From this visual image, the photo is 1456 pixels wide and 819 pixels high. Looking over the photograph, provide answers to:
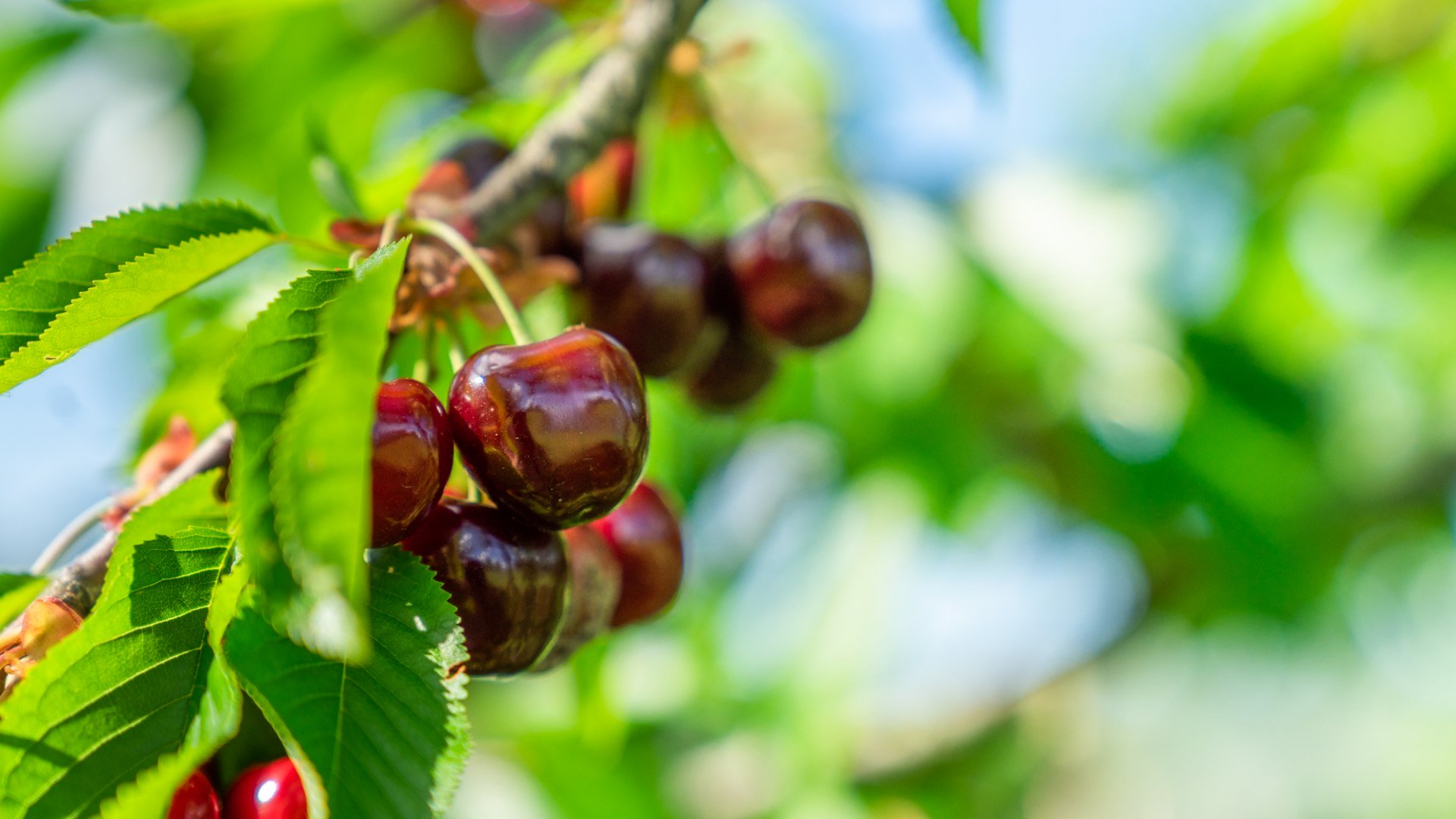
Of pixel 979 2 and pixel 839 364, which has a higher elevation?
pixel 979 2

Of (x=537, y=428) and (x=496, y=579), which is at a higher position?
(x=537, y=428)

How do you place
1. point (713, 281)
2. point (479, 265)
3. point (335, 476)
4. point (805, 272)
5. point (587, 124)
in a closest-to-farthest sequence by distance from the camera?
1. point (335, 476)
2. point (479, 265)
3. point (587, 124)
4. point (805, 272)
5. point (713, 281)

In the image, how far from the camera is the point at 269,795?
94 centimetres

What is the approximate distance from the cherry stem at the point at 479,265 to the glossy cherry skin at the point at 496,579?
171 millimetres

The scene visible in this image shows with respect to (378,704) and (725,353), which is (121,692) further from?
(725,353)

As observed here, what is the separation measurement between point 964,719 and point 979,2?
233cm

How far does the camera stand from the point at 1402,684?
15.3 feet

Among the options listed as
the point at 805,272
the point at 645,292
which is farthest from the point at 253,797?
the point at 805,272

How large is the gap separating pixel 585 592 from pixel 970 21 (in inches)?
33.6

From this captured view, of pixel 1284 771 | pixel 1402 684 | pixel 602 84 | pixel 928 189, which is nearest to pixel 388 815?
pixel 602 84

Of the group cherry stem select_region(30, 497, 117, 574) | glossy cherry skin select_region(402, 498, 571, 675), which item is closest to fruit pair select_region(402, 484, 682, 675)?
glossy cherry skin select_region(402, 498, 571, 675)

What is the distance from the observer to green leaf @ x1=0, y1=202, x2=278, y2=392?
948mm

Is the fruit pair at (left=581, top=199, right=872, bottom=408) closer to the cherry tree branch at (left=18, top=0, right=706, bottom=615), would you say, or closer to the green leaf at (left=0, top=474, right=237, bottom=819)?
the cherry tree branch at (left=18, top=0, right=706, bottom=615)

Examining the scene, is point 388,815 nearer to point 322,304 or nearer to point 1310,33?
point 322,304
